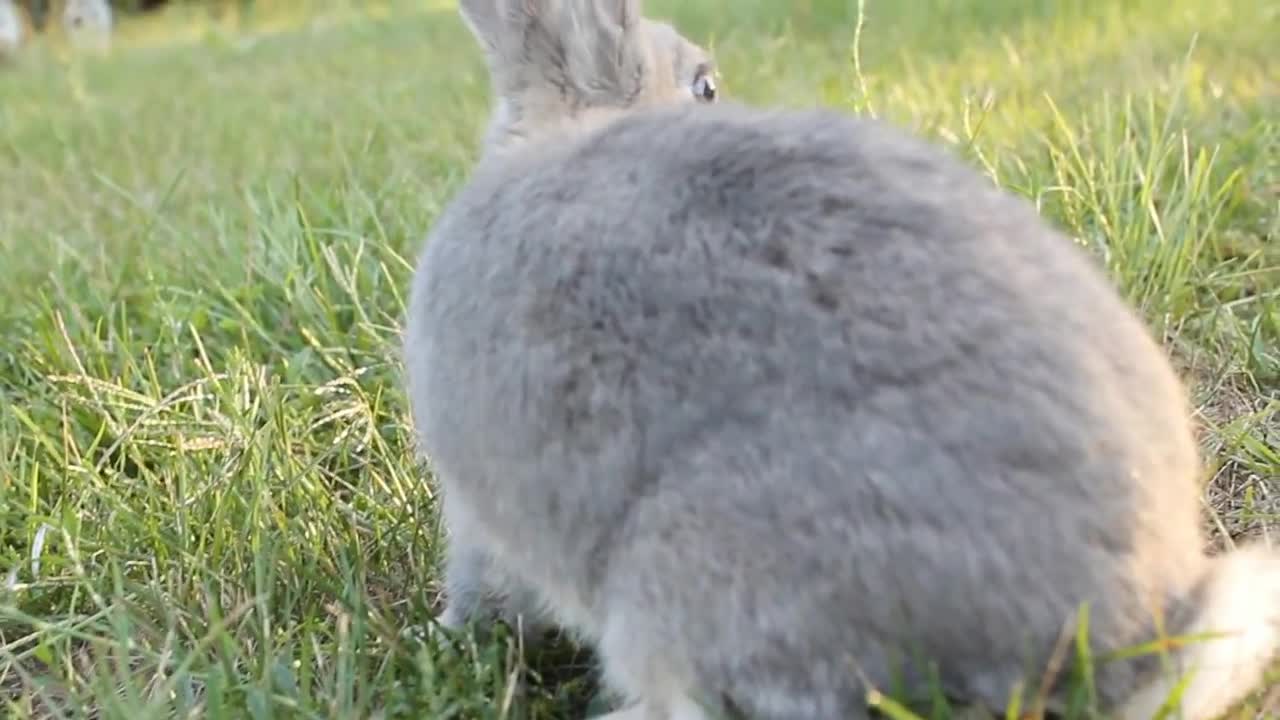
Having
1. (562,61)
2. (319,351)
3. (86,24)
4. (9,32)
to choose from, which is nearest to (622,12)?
(562,61)

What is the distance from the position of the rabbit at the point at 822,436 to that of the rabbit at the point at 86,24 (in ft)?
30.6

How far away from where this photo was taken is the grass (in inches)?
61.0

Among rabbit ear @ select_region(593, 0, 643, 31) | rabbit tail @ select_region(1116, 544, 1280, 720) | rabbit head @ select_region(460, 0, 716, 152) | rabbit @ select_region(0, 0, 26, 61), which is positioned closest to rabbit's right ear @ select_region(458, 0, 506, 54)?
rabbit head @ select_region(460, 0, 716, 152)

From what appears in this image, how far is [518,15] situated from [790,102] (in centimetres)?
197

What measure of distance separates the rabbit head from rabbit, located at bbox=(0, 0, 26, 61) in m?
8.25

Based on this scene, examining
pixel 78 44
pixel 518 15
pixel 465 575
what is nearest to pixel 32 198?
pixel 518 15

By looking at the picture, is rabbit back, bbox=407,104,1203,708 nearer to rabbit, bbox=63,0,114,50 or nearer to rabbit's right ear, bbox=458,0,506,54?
rabbit's right ear, bbox=458,0,506,54

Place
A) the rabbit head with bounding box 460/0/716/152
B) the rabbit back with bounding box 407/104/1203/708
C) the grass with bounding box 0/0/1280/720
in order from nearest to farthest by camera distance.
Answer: the rabbit back with bounding box 407/104/1203/708 < the grass with bounding box 0/0/1280/720 < the rabbit head with bounding box 460/0/716/152

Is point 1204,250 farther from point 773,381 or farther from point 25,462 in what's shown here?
point 25,462

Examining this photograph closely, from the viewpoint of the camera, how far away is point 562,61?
191cm

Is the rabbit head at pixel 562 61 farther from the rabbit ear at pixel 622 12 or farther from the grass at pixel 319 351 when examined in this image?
the grass at pixel 319 351

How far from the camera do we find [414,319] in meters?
1.66

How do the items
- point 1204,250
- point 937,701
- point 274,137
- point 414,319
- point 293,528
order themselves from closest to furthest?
point 937,701
point 414,319
point 293,528
point 1204,250
point 274,137

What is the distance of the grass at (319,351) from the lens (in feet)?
5.08
